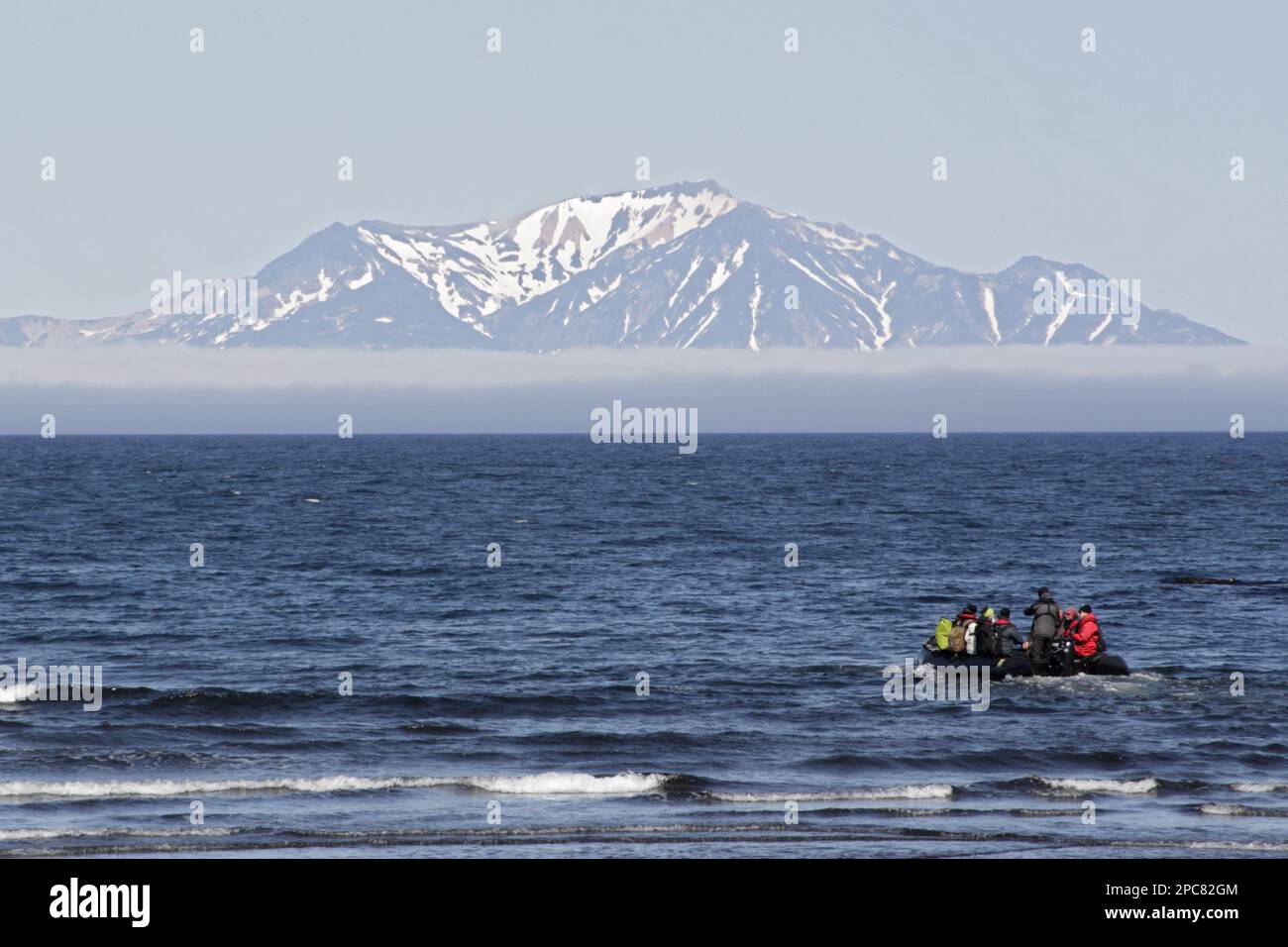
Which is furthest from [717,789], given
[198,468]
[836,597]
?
[198,468]

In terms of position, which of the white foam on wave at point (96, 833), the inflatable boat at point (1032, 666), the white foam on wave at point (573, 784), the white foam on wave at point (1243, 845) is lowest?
the white foam on wave at point (573, 784)

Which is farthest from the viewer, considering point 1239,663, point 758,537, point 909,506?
point 909,506

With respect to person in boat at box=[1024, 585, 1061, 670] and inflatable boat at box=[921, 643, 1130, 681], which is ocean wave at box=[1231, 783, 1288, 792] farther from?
person in boat at box=[1024, 585, 1061, 670]

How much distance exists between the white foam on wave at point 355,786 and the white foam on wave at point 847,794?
1472 mm

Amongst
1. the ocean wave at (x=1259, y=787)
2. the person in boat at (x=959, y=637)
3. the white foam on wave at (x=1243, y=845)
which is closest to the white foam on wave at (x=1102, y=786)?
the ocean wave at (x=1259, y=787)

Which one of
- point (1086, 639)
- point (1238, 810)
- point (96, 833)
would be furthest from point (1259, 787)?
point (96, 833)

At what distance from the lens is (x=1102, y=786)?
24.0 m

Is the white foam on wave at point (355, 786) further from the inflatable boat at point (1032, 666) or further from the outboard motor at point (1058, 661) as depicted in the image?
the outboard motor at point (1058, 661)

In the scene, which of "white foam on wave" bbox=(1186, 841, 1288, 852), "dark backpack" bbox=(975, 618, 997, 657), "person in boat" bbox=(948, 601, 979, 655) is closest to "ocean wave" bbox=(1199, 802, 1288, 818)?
"white foam on wave" bbox=(1186, 841, 1288, 852)

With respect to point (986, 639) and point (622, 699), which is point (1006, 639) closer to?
point (986, 639)

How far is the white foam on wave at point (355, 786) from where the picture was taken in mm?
23453

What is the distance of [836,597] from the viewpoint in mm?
51000
